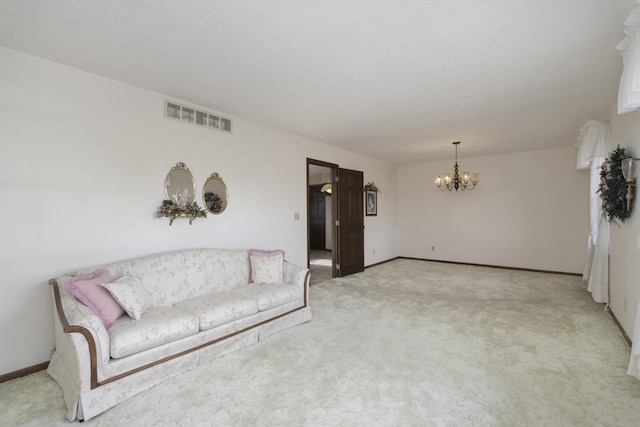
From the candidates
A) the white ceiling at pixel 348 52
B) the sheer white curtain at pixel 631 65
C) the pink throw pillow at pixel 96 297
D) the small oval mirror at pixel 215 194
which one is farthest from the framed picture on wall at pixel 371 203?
the pink throw pillow at pixel 96 297

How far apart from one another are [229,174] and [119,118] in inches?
52.5

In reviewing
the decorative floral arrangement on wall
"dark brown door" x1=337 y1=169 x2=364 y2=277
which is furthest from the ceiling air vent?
"dark brown door" x1=337 y1=169 x2=364 y2=277

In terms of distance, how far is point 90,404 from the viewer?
1904 mm

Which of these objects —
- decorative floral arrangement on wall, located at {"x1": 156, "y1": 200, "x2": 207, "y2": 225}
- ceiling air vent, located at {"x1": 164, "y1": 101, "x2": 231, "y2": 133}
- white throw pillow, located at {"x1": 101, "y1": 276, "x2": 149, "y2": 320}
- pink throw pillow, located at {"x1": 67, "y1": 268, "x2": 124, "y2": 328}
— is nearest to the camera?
pink throw pillow, located at {"x1": 67, "y1": 268, "x2": 124, "y2": 328}

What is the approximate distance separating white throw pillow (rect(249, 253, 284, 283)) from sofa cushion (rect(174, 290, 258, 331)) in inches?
17.7

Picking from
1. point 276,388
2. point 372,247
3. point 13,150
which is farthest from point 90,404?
point 372,247

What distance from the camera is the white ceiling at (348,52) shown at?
189 centimetres

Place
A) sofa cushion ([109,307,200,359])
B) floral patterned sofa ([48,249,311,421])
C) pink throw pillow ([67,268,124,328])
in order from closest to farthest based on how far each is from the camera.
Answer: floral patterned sofa ([48,249,311,421])
sofa cushion ([109,307,200,359])
pink throw pillow ([67,268,124,328])

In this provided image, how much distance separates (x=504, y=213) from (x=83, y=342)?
24.1 ft

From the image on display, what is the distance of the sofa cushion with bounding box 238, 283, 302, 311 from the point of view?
307 centimetres

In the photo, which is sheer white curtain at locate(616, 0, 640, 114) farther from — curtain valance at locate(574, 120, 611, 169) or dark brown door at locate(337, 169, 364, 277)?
dark brown door at locate(337, 169, 364, 277)

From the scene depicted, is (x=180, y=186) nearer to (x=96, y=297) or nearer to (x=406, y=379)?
(x=96, y=297)

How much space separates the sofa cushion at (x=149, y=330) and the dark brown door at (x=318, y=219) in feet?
23.8

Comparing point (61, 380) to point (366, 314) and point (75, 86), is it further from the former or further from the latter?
point (366, 314)
